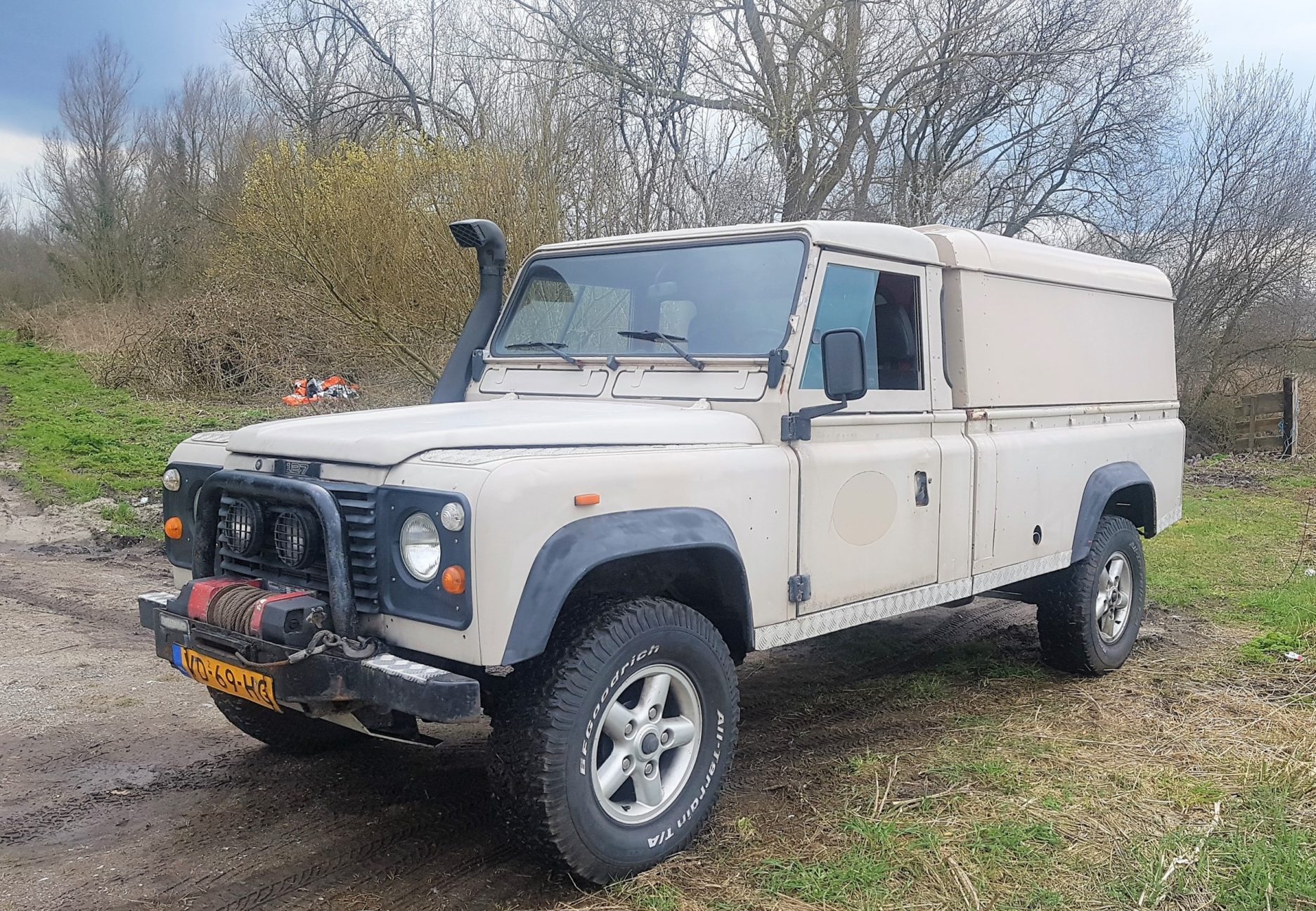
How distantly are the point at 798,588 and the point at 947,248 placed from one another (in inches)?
75.6

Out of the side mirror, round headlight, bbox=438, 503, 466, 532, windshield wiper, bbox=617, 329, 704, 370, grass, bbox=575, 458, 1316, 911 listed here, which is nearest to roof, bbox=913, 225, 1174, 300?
the side mirror

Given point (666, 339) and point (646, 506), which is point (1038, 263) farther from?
point (646, 506)

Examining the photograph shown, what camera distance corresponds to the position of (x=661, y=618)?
3352 millimetres

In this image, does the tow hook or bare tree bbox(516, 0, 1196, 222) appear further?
bare tree bbox(516, 0, 1196, 222)

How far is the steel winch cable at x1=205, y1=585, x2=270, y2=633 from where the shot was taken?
316cm

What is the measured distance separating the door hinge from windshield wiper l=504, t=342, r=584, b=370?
1.31 metres

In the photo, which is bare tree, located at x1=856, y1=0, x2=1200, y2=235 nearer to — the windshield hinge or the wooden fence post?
the wooden fence post

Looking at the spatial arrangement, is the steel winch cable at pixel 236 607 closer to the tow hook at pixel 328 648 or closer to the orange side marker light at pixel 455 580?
the tow hook at pixel 328 648

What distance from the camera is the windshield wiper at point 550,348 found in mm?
4473

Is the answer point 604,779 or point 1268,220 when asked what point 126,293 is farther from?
point 604,779

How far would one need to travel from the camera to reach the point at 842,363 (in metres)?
3.73

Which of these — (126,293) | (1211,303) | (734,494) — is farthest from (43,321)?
(734,494)

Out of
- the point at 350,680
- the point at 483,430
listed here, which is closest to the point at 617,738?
the point at 350,680

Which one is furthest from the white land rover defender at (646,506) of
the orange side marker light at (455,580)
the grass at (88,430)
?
the grass at (88,430)
